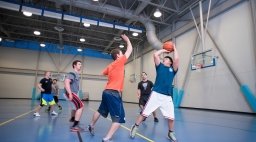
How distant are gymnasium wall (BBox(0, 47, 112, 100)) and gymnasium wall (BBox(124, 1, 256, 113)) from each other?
15802 mm

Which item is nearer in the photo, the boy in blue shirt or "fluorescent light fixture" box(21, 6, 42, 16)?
the boy in blue shirt

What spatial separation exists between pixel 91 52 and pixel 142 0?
15200 millimetres

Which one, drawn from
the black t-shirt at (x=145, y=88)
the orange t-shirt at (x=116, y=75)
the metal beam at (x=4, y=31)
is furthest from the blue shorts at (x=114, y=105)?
the metal beam at (x=4, y=31)

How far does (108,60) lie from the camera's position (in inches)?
1062

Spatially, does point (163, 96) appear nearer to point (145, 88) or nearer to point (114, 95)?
point (114, 95)

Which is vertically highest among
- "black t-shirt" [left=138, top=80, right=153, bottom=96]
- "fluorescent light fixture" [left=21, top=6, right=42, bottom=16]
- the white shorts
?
"fluorescent light fixture" [left=21, top=6, right=42, bottom=16]

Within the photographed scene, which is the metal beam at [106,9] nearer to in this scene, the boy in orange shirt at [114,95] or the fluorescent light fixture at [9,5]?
the fluorescent light fixture at [9,5]

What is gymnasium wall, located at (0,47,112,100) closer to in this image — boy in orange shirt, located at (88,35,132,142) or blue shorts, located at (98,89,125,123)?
boy in orange shirt, located at (88,35,132,142)

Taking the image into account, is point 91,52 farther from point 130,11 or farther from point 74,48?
point 130,11

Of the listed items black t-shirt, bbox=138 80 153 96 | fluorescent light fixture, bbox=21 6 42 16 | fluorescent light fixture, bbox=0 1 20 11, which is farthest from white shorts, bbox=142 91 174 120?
fluorescent light fixture, bbox=0 1 20 11

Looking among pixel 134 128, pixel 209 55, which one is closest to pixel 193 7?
pixel 209 55

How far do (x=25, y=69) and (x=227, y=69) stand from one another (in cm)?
2176

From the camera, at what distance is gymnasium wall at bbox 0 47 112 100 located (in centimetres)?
2148

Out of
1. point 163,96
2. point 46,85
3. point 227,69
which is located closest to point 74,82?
point 163,96
